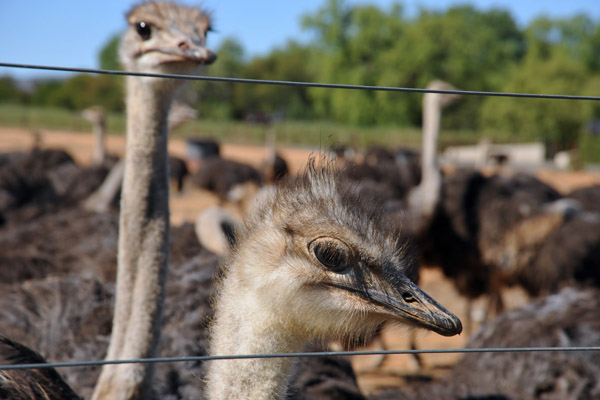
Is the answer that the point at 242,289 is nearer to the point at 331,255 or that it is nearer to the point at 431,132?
the point at 331,255

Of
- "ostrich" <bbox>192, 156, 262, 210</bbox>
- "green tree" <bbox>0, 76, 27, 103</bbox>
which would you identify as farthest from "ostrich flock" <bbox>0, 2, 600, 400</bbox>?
"green tree" <bbox>0, 76, 27, 103</bbox>

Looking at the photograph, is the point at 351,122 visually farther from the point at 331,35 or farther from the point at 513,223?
the point at 513,223

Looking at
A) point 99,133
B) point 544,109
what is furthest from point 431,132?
point 544,109

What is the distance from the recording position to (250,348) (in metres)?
1.76

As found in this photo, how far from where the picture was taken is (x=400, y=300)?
5.66 ft

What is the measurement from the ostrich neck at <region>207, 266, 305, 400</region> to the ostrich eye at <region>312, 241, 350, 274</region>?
0.18 meters

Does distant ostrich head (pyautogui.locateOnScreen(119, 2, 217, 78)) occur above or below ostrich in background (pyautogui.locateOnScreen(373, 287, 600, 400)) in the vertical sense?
above

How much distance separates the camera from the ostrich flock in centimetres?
175

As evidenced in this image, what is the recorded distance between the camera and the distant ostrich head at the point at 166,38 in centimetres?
256

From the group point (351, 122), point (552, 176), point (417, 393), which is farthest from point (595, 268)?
point (351, 122)

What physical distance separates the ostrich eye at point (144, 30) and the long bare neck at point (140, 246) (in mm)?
197

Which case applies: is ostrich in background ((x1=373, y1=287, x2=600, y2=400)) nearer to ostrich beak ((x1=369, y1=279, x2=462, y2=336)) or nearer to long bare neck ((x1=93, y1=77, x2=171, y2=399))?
long bare neck ((x1=93, y1=77, x2=171, y2=399))

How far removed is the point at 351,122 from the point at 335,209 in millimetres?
39317

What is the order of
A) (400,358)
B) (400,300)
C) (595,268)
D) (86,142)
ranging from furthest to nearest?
1. (86,142)
2. (400,358)
3. (595,268)
4. (400,300)
